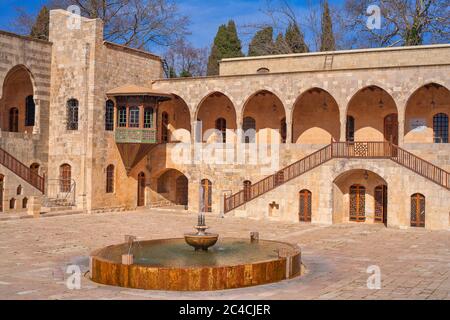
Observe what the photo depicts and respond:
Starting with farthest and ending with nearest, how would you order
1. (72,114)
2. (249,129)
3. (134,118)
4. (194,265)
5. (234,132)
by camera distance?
1. (234,132)
2. (249,129)
3. (134,118)
4. (72,114)
5. (194,265)

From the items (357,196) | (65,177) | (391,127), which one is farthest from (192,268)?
(391,127)

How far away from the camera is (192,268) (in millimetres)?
10719

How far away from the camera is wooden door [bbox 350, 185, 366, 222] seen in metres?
26.0

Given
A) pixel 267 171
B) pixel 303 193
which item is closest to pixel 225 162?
pixel 267 171

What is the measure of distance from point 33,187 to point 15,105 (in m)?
5.88

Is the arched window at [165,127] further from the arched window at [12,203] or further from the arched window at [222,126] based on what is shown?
the arched window at [12,203]

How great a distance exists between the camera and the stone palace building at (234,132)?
24.5 metres

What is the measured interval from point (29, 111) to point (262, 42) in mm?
21906

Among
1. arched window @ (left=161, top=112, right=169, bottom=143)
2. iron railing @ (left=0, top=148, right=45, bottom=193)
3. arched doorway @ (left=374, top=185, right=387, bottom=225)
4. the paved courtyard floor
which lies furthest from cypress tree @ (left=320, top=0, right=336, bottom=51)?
iron railing @ (left=0, top=148, right=45, bottom=193)

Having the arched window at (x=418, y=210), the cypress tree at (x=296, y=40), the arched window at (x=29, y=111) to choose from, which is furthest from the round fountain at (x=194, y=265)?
the cypress tree at (x=296, y=40)

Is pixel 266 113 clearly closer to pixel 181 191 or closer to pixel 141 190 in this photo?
pixel 181 191

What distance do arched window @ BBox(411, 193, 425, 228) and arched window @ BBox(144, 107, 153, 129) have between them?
12807 mm
